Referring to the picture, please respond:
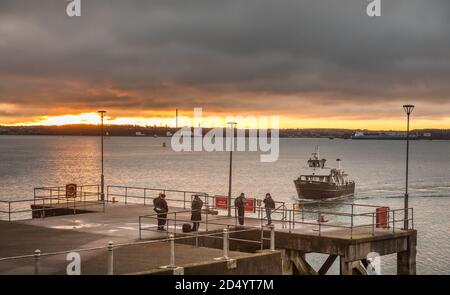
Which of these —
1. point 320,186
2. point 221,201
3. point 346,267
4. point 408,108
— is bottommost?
point 320,186

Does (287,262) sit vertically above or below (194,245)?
below

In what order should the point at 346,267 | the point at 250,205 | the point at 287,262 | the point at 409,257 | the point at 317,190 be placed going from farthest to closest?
the point at 317,190, the point at 250,205, the point at 409,257, the point at 287,262, the point at 346,267

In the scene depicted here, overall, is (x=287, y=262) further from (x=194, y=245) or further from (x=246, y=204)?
(x=246, y=204)

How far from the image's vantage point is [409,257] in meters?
28.0

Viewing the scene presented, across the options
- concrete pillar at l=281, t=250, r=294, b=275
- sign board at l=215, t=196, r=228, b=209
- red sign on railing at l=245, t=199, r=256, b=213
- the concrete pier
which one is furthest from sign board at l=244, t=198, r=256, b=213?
concrete pillar at l=281, t=250, r=294, b=275

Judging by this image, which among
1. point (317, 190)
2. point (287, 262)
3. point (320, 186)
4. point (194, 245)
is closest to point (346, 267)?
point (287, 262)

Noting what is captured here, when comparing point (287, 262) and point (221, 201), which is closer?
point (287, 262)

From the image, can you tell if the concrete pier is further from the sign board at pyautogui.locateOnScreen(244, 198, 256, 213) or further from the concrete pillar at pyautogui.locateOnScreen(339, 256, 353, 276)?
the sign board at pyautogui.locateOnScreen(244, 198, 256, 213)

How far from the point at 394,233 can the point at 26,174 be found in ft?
398

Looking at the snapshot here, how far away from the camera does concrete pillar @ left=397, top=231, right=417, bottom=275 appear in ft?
91.5

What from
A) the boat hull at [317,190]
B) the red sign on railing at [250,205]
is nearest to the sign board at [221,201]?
the red sign on railing at [250,205]
